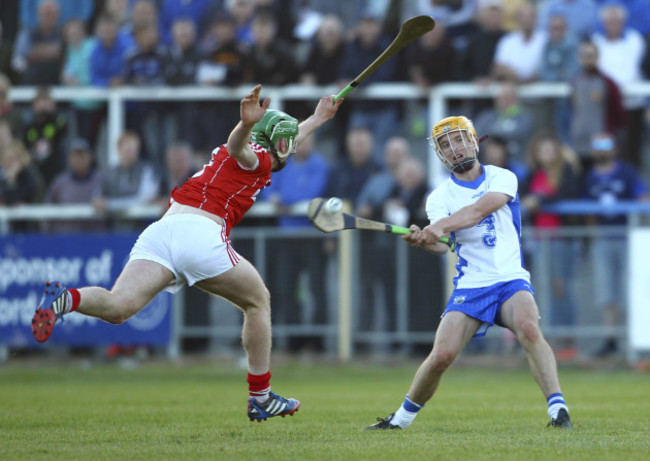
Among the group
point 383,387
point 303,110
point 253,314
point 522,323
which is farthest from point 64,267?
point 522,323

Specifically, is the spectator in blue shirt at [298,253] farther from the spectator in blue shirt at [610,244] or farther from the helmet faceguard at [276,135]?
the helmet faceguard at [276,135]

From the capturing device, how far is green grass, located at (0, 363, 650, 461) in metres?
7.16

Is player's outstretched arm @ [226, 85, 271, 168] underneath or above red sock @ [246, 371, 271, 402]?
above

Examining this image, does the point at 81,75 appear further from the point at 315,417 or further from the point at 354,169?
the point at 315,417

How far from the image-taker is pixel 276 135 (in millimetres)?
8680

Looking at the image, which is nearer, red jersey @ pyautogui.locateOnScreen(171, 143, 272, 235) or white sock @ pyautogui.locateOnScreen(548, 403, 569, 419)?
white sock @ pyautogui.locateOnScreen(548, 403, 569, 419)

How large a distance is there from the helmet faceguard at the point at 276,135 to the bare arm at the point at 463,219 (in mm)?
1204

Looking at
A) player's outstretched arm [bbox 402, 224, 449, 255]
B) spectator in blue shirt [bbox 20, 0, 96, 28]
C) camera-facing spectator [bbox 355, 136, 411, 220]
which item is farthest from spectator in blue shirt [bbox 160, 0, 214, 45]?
player's outstretched arm [bbox 402, 224, 449, 255]

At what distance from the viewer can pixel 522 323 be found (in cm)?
835

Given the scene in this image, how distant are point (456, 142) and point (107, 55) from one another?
38.2 feet

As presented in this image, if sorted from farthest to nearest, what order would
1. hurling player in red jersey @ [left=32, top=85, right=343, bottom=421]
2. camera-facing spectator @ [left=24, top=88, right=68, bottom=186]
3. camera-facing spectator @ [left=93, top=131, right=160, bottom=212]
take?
camera-facing spectator @ [left=24, top=88, right=68, bottom=186] → camera-facing spectator @ [left=93, top=131, right=160, bottom=212] → hurling player in red jersey @ [left=32, top=85, right=343, bottom=421]

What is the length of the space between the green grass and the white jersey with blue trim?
3.75 feet

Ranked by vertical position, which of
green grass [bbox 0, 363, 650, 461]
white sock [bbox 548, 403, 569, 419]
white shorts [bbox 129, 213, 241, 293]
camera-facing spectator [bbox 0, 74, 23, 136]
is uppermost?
camera-facing spectator [bbox 0, 74, 23, 136]

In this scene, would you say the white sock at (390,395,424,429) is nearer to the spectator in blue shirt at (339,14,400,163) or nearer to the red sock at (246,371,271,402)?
the red sock at (246,371,271,402)
